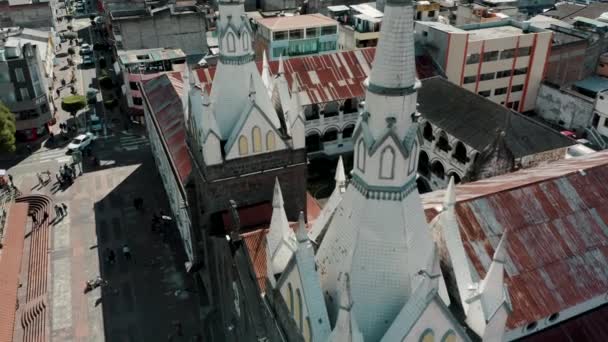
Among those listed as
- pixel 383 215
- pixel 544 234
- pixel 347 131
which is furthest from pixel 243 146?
pixel 347 131

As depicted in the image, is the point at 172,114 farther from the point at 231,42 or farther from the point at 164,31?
the point at 164,31

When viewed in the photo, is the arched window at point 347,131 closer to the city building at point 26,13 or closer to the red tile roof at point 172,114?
the red tile roof at point 172,114

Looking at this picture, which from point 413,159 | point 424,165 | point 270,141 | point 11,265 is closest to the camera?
point 413,159

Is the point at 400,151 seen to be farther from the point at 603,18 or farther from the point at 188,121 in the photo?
the point at 603,18

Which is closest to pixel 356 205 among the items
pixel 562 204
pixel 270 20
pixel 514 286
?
pixel 514 286

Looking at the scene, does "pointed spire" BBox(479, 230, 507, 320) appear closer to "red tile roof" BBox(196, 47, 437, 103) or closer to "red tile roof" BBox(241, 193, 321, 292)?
"red tile roof" BBox(241, 193, 321, 292)

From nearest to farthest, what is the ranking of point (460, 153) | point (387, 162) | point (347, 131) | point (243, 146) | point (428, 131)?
point (387, 162) → point (243, 146) → point (460, 153) → point (428, 131) → point (347, 131)

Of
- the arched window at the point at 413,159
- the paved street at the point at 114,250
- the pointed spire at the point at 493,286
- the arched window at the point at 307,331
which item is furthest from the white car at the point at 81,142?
the pointed spire at the point at 493,286
